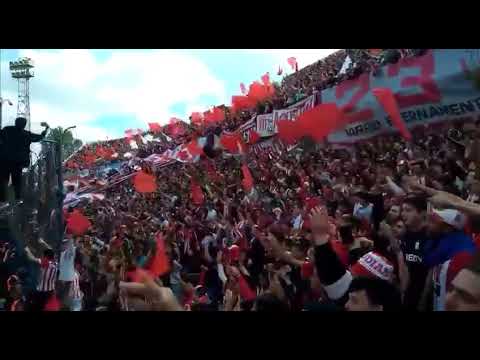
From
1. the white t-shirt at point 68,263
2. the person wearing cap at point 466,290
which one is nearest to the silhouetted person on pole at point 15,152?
the white t-shirt at point 68,263

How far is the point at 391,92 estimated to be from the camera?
4.03 meters

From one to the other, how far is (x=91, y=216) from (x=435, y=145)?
2.33 m

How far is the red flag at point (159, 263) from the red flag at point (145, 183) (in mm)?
360

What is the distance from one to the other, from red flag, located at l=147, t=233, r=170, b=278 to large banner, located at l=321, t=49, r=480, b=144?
4.40 feet

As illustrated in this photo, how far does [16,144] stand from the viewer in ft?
14.4

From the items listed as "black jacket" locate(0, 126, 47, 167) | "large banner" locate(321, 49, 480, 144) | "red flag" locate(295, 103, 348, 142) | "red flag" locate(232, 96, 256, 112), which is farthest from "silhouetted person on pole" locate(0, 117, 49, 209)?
"large banner" locate(321, 49, 480, 144)

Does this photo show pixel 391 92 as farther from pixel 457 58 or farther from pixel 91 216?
pixel 91 216

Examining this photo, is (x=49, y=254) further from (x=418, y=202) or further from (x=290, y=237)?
(x=418, y=202)

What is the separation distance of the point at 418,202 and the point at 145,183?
1882 mm

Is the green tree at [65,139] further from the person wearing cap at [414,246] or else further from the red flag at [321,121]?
the person wearing cap at [414,246]

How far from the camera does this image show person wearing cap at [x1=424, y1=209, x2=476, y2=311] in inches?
133

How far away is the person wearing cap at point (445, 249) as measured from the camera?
11.0 ft

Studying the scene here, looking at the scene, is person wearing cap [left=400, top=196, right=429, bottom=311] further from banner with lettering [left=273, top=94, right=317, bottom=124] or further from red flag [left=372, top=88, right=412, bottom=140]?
banner with lettering [left=273, top=94, right=317, bottom=124]

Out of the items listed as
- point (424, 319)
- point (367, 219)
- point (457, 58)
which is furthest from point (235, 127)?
point (424, 319)
